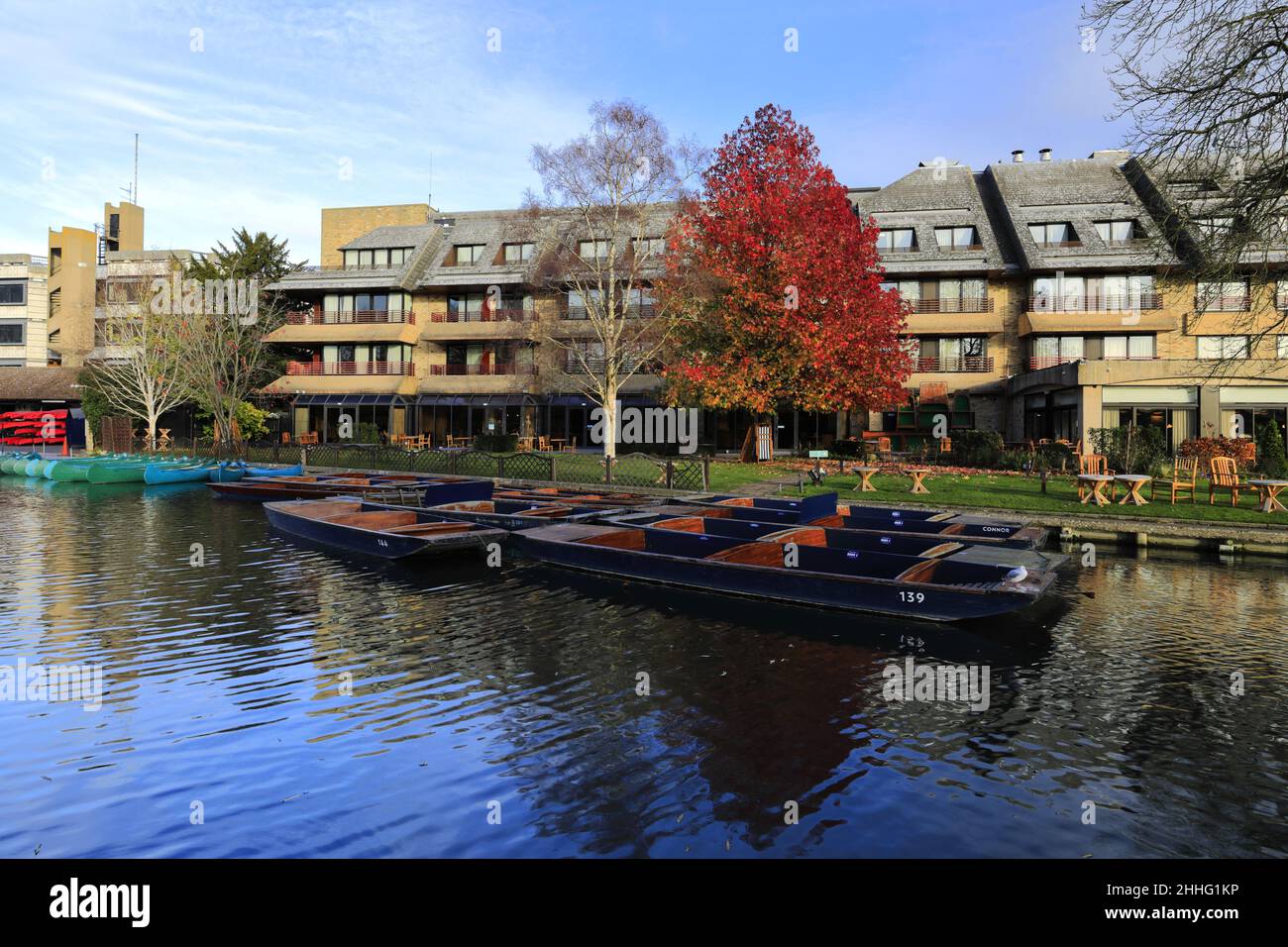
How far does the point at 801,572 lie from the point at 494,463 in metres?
23.0

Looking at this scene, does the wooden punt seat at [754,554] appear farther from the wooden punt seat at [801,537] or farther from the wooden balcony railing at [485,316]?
the wooden balcony railing at [485,316]

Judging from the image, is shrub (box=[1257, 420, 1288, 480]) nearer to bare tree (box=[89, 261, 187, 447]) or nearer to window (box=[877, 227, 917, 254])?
window (box=[877, 227, 917, 254])

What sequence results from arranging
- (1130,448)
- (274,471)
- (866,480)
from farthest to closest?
1. (274,471)
2. (1130,448)
3. (866,480)

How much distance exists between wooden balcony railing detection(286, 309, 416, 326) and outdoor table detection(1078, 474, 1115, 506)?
40760mm

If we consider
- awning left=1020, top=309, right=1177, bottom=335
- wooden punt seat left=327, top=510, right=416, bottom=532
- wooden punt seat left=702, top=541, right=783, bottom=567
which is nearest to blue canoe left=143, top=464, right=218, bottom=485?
wooden punt seat left=327, top=510, right=416, bottom=532

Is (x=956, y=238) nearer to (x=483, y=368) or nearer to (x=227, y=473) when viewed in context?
(x=483, y=368)

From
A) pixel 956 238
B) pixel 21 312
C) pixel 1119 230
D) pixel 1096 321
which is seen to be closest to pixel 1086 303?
pixel 1096 321

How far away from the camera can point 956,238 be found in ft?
144

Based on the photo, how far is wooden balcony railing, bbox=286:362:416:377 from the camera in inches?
2050

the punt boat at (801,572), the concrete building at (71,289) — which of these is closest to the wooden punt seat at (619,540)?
the punt boat at (801,572)

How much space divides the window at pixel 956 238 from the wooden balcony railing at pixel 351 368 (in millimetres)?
32137
